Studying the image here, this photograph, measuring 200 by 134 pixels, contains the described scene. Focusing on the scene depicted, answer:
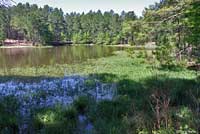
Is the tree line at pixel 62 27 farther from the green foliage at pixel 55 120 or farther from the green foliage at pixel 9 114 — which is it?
the green foliage at pixel 55 120

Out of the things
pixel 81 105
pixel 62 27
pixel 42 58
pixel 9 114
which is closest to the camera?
pixel 9 114

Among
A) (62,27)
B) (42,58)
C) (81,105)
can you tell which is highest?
(62,27)

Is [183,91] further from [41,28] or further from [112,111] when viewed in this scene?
[41,28]

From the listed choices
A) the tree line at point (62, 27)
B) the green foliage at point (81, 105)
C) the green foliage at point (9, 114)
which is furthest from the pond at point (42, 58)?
the tree line at point (62, 27)

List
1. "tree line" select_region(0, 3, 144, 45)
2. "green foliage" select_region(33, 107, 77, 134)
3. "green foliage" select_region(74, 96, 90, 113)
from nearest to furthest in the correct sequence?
"green foliage" select_region(33, 107, 77, 134), "green foliage" select_region(74, 96, 90, 113), "tree line" select_region(0, 3, 144, 45)

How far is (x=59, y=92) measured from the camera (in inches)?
599

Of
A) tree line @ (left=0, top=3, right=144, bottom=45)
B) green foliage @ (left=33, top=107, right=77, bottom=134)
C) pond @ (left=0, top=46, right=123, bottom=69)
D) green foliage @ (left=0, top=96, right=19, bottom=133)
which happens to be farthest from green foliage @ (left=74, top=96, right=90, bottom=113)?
tree line @ (left=0, top=3, right=144, bottom=45)

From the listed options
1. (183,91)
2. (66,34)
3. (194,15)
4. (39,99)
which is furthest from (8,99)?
(66,34)

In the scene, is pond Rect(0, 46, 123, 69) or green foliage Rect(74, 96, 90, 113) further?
pond Rect(0, 46, 123, 69)

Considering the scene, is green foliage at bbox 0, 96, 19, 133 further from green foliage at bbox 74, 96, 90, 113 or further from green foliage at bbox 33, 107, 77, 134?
green foliage at bbox 74, 96, 90, 113

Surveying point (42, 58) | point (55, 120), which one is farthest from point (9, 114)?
point (42, 58)

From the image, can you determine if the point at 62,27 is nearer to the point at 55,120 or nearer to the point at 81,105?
the point at 81,105

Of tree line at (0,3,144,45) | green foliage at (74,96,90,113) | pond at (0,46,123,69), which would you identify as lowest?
pond at (0,46,123,69)

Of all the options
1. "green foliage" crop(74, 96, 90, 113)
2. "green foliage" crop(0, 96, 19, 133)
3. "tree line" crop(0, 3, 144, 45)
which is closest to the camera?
"green foliage" crop(0, 96, 19, 133)
